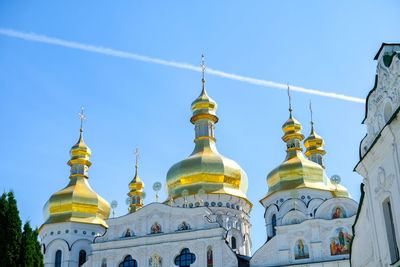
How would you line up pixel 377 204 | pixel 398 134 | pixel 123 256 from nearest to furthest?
pixel 398 134 → pixel 377 204 → pixel 123 256

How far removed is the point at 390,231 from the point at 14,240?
13.0m

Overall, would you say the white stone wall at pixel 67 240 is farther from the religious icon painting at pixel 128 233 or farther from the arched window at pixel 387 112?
the arched window at pixel 387 112

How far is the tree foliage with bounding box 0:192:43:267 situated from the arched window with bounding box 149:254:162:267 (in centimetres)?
1502

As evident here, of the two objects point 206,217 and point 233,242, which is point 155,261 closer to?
point 206,217

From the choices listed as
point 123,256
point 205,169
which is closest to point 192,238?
point 123,256

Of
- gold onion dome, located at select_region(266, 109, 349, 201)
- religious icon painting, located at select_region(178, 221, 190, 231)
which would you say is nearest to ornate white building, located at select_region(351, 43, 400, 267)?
religious icon painting, located at select_region(178, 221, 190, 231)

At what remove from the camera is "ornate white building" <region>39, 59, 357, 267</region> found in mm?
34031

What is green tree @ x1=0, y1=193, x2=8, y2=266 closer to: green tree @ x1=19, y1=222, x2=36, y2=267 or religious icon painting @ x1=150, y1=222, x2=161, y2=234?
green tree @ x1=19, y1=222, x2=36, y2=267

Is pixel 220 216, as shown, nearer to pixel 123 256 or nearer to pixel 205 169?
pixel 205 169

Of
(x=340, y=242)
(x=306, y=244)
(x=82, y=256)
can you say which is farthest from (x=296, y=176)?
(x=82, y=256)

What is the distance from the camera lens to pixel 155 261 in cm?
3594

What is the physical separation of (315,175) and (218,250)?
12.0 meters

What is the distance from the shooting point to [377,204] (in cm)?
1420

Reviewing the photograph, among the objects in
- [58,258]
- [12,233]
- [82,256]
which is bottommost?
[12,233]
